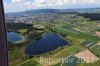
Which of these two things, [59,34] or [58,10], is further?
[59,34]

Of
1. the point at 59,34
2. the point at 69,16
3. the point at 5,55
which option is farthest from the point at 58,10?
the point at 5,55

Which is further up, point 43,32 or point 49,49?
point 43,32

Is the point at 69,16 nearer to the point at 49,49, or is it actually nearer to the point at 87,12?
the point at 87,12

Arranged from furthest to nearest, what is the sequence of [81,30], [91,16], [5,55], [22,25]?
[81,30] → [91,16] → [22,25] → [5,55]

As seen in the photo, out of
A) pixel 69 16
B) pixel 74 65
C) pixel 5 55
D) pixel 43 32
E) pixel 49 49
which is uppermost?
pixel 5 55

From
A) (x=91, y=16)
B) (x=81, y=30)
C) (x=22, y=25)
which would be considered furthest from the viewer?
(x=81, y=30)

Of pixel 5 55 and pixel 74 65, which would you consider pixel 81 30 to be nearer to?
pixel 74 65
